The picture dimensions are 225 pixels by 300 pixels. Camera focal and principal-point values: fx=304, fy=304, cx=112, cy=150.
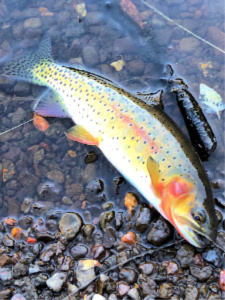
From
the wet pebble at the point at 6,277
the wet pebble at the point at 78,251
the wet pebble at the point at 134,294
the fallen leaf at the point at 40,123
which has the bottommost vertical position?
the wet pebble at the point at 6,277

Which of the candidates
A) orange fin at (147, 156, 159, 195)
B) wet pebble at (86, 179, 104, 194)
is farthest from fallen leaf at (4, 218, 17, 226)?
orange fin at (147, 156, 159, 195)

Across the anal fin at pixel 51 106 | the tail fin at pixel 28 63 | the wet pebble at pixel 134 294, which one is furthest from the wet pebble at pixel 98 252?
the tail fin at pixel 28 63

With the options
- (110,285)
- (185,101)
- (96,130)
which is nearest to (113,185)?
(96,130)

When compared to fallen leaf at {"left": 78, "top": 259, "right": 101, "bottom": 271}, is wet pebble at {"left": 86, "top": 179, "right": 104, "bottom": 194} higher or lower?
higher

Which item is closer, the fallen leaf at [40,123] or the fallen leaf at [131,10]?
the fallen leaf at [40,123]

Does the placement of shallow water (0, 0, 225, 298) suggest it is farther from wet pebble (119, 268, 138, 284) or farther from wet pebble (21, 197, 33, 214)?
wet pebble (119, 268, 138, 284)

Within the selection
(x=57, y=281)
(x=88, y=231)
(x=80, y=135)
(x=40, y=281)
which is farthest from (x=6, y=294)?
(x=80, y=135)

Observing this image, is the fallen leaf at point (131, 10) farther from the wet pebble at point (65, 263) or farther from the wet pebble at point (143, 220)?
the wet pebble at point (65, 263)
